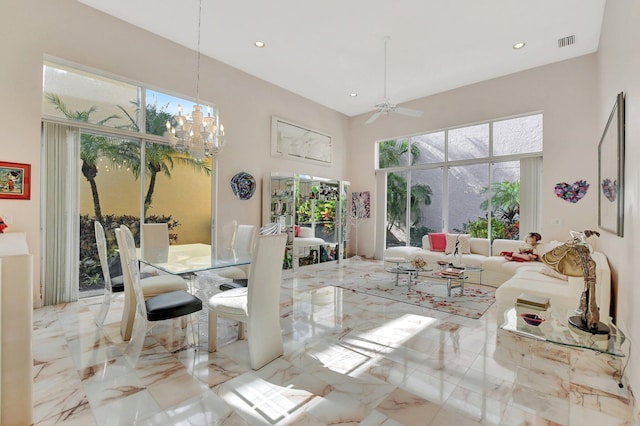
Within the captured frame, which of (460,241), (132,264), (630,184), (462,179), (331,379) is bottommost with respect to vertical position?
(331,379)

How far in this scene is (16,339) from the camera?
162 cm

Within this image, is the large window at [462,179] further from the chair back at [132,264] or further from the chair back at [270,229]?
the chair back at [132,264]

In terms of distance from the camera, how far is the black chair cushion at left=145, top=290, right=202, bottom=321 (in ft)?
7.74

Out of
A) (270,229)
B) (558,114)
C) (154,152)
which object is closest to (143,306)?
(154,152)

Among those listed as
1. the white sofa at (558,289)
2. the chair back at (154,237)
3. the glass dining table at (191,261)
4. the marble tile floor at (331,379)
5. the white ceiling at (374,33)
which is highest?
the white ceiling at (374,33)

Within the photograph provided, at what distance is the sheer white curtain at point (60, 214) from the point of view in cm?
380

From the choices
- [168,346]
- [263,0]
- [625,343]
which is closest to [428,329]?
[625,343]

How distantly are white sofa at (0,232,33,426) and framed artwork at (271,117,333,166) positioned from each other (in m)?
4.99

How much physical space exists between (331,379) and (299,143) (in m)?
5.51

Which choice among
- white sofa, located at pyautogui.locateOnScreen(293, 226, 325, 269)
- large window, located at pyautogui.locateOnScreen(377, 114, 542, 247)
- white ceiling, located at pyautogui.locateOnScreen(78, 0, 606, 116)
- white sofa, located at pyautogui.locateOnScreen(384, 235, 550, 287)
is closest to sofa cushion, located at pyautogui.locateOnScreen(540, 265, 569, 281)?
white sofa, located at pyautogui.locateOnScreen(384, 235, 550, 287)

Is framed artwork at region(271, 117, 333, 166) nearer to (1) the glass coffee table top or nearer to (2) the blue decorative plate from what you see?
(2) the blue decorative plate

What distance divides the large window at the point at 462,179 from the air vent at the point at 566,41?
4.13 feet

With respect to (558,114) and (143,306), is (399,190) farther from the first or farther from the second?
(143,306)

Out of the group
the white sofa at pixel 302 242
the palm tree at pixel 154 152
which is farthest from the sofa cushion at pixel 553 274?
the palm tree at pixel 154 152
